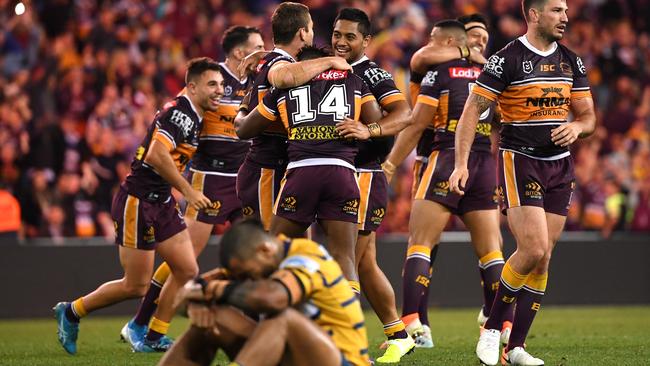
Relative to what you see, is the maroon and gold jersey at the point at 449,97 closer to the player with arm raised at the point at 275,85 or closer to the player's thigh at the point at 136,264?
the player with arm raised at the point at 275,85

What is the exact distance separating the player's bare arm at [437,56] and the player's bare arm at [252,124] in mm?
2324

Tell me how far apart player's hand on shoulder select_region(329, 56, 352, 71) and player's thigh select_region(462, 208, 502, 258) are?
2.48m

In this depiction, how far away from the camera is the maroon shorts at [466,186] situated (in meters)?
9.84

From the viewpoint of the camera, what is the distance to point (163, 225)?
9.53 m

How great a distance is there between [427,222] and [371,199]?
40.4 inches

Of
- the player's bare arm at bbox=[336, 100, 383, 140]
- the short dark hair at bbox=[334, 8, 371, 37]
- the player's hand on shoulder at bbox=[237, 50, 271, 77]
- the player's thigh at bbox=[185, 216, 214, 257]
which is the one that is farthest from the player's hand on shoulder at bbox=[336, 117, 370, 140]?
the player's thigh at bbox=[185, 216, 214, 257]

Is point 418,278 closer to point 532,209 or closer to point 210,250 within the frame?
point 532,209

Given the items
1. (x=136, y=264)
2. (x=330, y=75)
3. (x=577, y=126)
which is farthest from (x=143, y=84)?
(x=577, y=126)

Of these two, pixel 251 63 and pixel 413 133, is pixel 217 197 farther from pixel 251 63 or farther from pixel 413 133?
pixel 413 133

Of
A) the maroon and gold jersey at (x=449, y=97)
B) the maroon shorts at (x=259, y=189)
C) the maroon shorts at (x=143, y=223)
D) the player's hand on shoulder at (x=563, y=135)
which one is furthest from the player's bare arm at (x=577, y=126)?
the maroon shorts at (x=143, y=223)

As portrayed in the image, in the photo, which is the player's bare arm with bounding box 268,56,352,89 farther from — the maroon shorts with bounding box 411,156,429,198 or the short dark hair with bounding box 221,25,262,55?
the short dark hair with bounding box 221,25,262,55

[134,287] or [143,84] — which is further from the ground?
[143,84]

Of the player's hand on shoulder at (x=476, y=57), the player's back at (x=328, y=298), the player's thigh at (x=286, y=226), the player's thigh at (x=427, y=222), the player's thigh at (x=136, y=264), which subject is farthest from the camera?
the player's hand on shoulder at (x=476, y=57)

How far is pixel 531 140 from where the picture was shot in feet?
27.3
